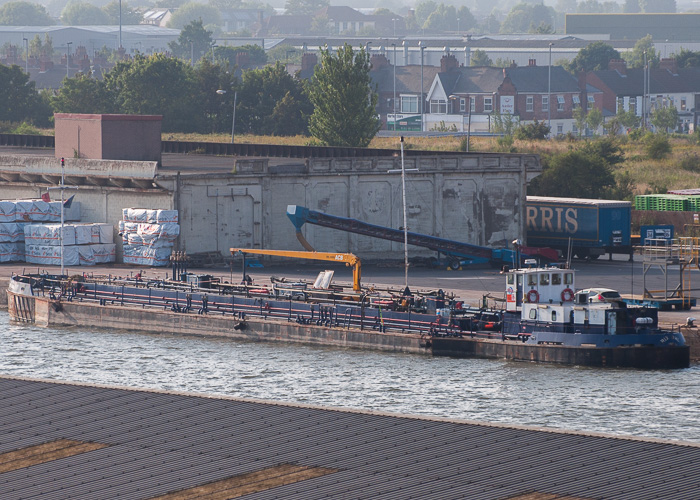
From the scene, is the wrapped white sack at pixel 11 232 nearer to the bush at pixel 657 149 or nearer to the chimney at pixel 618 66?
the bush at pixel 657 149

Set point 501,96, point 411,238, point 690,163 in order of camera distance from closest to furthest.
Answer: point 411,238, point 690,163, point 501,96

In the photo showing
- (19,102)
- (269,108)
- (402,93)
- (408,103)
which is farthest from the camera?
(402,93)

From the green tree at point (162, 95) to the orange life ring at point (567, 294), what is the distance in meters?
94.6

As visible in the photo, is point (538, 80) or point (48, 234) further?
point (538, 80)

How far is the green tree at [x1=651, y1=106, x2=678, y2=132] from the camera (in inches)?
6363

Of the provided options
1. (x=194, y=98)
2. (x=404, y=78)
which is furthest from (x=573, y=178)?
(x=404, y=78)

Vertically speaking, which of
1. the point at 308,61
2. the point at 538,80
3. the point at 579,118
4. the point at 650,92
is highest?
the point at 308,61

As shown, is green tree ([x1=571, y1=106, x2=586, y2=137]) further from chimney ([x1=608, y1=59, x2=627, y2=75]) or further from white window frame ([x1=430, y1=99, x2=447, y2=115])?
chimney ([x1=608, y1=59, x2=627, y2=75])

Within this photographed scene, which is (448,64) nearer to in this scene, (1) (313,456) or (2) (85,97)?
(2) (85,97)

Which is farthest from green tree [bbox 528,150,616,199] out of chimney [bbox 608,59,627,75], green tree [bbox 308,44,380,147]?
chimney [bbox 608,59,627,75]

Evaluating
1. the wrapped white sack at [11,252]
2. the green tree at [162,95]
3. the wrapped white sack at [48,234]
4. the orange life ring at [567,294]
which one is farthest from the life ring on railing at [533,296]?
the green tree at [162,95]

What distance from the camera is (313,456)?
30.9 m

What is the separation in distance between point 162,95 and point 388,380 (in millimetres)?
100216

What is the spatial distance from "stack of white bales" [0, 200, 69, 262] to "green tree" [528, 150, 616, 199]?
37582 millimetres
